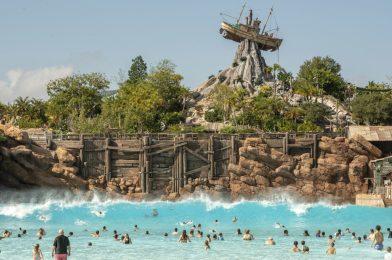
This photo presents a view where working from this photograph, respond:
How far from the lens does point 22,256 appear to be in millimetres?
38469

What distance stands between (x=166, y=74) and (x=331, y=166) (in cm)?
3295

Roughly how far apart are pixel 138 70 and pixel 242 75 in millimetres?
15700

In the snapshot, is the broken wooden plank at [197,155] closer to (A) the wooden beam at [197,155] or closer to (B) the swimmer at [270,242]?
(A) the wooden beam at [197,155]

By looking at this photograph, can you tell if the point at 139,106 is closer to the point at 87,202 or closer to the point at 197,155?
the point at 197,155

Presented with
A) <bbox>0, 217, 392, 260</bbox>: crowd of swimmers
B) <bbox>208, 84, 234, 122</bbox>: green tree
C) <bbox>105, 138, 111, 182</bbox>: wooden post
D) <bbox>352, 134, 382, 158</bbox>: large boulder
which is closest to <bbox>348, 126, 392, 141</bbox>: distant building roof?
<bbox>352, 134, 382, 158</bbox>: large boulder

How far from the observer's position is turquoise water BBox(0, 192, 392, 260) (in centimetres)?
4012

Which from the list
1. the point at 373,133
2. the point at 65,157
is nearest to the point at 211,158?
the point at 65,157

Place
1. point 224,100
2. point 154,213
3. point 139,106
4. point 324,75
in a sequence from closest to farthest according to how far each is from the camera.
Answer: point 154,213 → point 139,106 → point 224,100 → point 324,75

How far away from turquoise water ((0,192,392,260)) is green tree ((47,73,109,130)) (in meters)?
27.2

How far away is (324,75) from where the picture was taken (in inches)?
3787

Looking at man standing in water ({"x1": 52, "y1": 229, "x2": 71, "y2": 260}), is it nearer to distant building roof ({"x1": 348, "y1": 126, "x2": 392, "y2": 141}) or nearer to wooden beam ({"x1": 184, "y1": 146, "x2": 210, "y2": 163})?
wooden beam ({"x1": 184, "y1": 146, "x2": 210, "y2": 163})

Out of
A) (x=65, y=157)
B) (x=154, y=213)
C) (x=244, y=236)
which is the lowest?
(x=244, y=236)

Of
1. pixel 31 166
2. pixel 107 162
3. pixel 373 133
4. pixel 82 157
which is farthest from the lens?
pixel 373 133

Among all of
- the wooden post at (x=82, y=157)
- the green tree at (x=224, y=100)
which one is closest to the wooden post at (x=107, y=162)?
the wooden post at (x=82, y=157)
